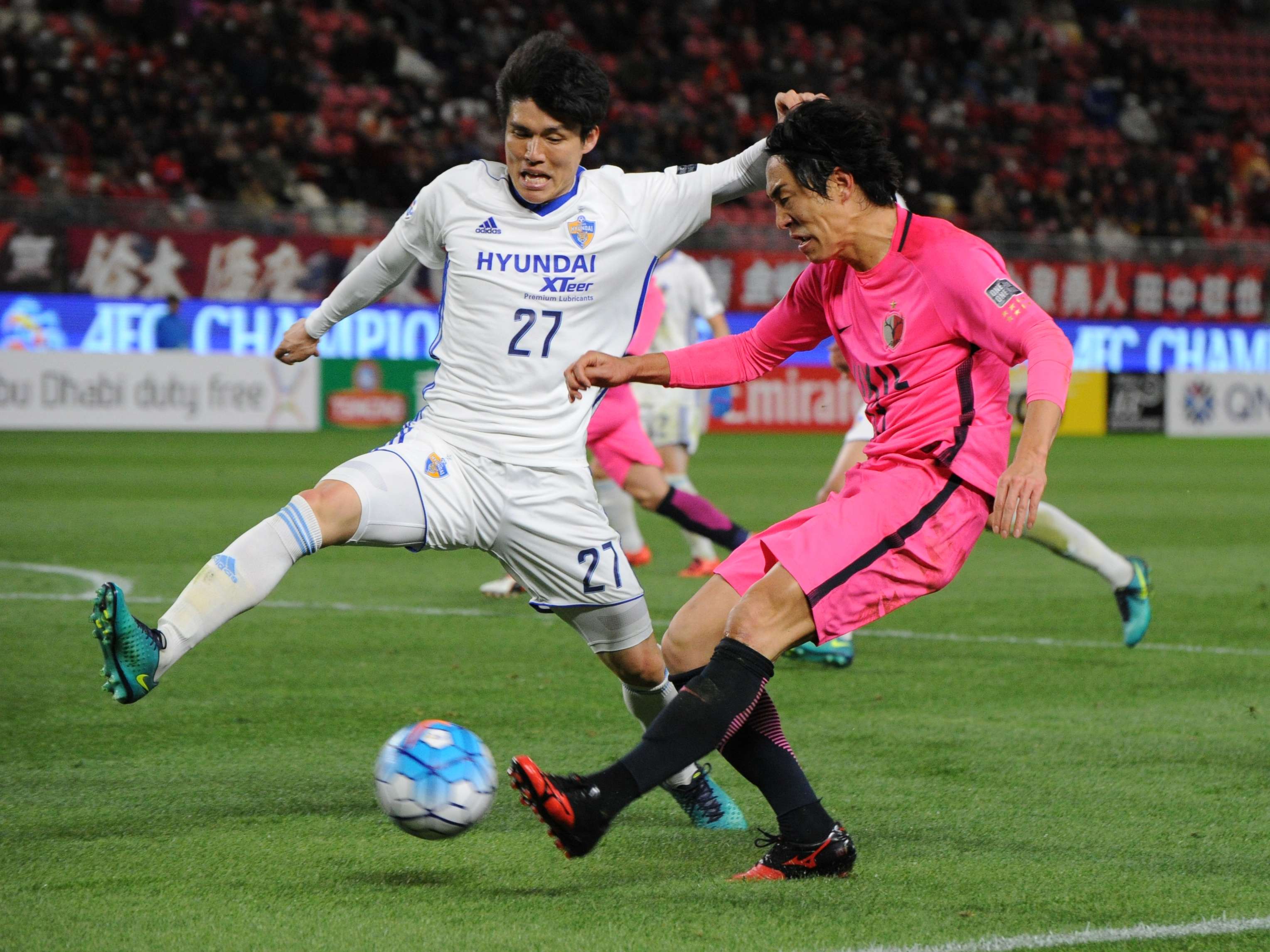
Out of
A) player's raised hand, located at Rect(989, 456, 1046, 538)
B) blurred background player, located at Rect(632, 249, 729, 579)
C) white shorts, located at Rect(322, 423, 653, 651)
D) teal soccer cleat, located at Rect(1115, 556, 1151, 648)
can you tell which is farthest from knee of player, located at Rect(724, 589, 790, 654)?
blurred background player, located at Rect(632, 249, 729, 579)

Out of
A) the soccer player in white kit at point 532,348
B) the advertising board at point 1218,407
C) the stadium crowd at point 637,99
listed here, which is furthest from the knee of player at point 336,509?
the advertising board at point 1218,407

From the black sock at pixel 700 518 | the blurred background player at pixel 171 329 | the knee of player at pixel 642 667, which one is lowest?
the blurred background player at pixel 171 329

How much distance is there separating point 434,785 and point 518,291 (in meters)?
1.34

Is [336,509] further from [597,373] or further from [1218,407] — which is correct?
[1218,407]

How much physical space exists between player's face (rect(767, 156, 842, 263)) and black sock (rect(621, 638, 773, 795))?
3.11 ft

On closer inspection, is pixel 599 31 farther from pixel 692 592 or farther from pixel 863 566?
pixel 863 566

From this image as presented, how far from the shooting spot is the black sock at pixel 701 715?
356 cm

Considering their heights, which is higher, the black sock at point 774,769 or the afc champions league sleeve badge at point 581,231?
the afc champions league sleeve badge at point 581,231

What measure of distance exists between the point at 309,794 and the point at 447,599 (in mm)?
4249

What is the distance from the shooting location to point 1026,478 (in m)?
3.47

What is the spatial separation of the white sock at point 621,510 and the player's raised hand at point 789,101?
4920 mm

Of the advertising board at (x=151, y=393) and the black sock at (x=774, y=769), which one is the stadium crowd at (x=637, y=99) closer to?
the advertising board at (x=151, y=393)

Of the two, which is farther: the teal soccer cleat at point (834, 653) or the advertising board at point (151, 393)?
the advertising board at point (151, 393)

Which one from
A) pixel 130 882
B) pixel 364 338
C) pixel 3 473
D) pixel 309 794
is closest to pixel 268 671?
pixel 309 794
